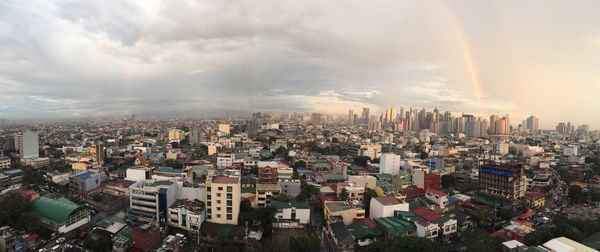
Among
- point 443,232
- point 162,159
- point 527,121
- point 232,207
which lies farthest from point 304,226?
point 527,121

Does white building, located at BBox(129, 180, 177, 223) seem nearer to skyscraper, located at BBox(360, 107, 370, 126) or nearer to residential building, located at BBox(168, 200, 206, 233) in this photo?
residential building, located at BBox(168, 200, 206, 233)

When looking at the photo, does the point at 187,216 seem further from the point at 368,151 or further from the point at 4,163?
the point at 368,151

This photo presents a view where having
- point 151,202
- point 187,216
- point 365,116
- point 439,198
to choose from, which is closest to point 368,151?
point 439,198

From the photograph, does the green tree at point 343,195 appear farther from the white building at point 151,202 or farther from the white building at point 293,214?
the white building at point 151,202

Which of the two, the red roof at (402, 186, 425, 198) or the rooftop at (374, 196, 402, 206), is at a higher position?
the rooftop at (374, 196, 402, 206)

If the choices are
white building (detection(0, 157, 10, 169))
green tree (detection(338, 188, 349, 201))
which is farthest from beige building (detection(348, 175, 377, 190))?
white building (detection(0, 157, 10, 169))

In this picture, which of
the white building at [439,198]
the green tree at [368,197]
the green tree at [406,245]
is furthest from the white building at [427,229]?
the white building at [439,198]
